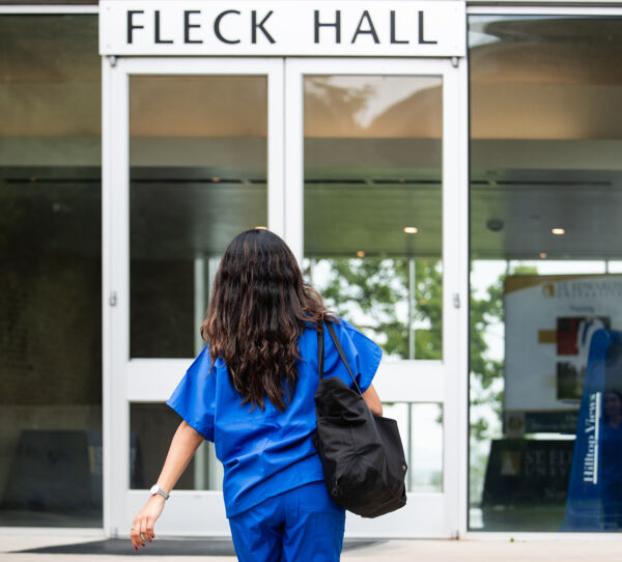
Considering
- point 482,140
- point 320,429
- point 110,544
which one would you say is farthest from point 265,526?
point 482,140

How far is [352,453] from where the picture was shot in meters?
3.19

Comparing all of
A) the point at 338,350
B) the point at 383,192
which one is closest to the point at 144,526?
the point at 338,350

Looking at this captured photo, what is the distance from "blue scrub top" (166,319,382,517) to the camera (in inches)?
127

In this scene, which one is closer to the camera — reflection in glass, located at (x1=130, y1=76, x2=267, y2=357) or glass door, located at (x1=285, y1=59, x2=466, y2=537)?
glass door, located at (x1=285, y1=59, x2=466, y2=537)

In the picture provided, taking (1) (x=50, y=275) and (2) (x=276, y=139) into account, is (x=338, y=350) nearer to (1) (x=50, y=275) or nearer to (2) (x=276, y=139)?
(2) (x=276, y=139)

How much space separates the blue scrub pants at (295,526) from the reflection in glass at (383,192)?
379 centimetres

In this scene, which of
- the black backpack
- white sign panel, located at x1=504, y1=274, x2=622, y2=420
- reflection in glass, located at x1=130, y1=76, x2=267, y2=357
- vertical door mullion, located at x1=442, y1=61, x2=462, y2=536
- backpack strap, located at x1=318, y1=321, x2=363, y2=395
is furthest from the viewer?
white sign panel, located at x1=504, y1=274, x2=622, y2=420

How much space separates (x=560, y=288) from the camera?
7.33m

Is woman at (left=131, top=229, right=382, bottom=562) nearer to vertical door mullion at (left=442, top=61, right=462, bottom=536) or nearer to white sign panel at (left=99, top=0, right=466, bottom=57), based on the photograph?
vertical door mullion at (left=442, top=61, right=462, bottom=536)

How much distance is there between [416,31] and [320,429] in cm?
419

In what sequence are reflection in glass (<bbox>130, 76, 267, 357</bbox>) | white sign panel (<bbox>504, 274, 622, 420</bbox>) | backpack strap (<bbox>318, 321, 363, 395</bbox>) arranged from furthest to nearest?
white sign panel (<bbox>504, 274, 622, 420</bbox>), reflection in glass (<bbox>130, 76, 267, 357</bbox>), backpack strap (<bbox>318, 321, 363, 395</bbox>)

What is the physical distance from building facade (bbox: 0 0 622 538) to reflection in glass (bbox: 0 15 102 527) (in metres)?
0.01

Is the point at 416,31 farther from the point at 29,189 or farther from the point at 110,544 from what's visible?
the point at 110,544

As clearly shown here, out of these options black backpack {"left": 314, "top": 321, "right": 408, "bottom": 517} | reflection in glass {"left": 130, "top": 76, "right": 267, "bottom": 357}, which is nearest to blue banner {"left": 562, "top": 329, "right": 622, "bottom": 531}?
reflection in glass {"left": 130, "top": 76, "right": 267, "bottom": 357}
